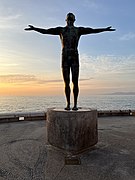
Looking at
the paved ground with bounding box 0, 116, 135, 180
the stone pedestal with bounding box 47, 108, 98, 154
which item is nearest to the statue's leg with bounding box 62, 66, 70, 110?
the stone pedestal with bounding box 47, 108, 98, 154

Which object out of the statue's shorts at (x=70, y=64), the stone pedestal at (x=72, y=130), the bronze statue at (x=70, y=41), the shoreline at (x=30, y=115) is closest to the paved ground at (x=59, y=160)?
the stone pedestal at (x=72, y=130)

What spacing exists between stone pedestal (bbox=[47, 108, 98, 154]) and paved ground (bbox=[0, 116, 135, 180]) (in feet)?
0.75

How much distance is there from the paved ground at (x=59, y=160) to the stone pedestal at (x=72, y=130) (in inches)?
9.0

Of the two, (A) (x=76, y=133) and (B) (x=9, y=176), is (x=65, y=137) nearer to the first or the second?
(A) (x=76, y=133)

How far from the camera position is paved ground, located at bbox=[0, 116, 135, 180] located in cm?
476

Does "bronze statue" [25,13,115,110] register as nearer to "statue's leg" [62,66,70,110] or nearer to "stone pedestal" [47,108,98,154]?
"statue's leg" [62,66,70,110]

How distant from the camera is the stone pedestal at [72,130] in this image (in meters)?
6.09

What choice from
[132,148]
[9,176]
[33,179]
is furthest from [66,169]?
[132,148]

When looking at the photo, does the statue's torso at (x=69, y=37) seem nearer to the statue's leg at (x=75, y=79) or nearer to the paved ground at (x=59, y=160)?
the statue's leg at (x=75, y=79)

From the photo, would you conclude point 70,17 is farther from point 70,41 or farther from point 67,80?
point 67,80

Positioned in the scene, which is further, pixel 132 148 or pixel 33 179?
pixel 132 148

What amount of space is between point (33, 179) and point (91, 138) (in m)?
2.47

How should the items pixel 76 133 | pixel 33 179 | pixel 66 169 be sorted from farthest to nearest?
pixel 76 133, pixel 66 169, pixel 33 179

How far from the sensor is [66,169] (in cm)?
505
